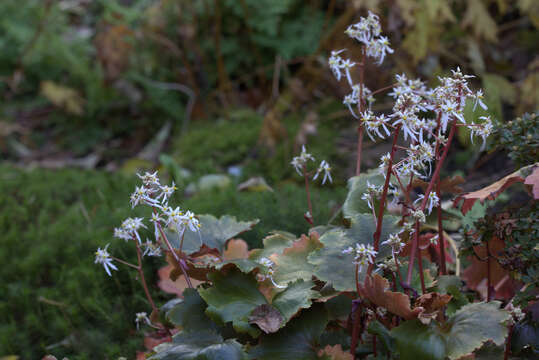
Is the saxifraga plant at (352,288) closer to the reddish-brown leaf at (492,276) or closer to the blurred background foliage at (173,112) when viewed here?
the reddish-brown leaf at (492,276)

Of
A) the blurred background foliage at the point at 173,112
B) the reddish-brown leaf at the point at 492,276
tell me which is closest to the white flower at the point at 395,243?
the reddish-brown leaf at the point at 492,276

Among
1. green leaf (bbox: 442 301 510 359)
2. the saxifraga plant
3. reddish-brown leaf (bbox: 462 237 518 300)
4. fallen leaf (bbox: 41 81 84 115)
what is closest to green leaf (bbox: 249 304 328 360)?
the saxifraga plant

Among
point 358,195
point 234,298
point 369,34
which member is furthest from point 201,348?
point 369,34

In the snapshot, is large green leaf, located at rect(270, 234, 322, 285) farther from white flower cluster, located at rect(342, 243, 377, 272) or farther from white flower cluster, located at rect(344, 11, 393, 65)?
white flower cluster, located at rect(344, 11, 393, 65)

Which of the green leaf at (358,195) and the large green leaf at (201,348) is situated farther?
the green leaf at (358,195)

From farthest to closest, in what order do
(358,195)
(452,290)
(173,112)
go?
(173,112)
(358,195)
(452,290)

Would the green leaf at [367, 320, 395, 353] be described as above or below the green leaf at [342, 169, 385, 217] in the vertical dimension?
below

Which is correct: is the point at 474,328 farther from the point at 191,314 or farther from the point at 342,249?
the point at 191,314

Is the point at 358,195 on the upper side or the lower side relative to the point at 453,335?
upper
